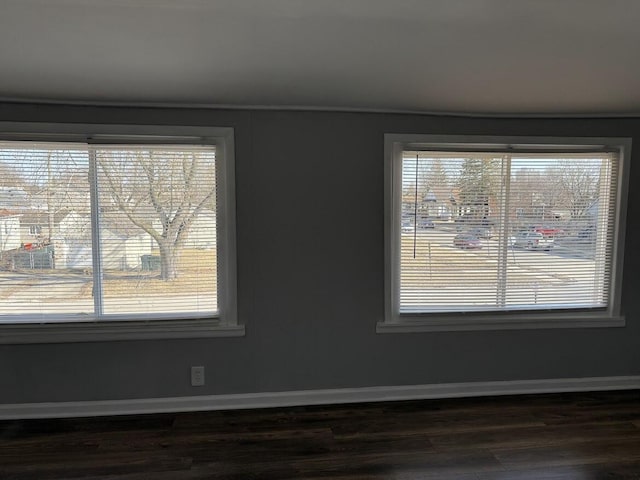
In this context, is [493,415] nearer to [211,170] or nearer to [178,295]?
[178,295]

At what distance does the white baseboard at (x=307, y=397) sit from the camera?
257 cm

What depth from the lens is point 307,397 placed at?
2.75 meters

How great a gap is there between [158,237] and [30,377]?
1177 millimetres

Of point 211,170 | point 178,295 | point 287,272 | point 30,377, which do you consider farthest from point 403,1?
point 30,377

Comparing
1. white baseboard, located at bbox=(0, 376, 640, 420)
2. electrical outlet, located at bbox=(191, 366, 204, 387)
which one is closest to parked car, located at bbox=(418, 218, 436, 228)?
white baseboard, located at bbox=(0, 376, 640, 420)

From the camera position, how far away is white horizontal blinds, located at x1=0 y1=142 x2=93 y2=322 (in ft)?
8.04

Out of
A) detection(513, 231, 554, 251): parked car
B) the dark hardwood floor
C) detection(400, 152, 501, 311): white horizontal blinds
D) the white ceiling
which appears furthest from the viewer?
detection(513, 231, 554, 251): parked car

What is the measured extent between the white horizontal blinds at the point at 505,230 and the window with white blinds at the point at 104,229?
4.42 feet

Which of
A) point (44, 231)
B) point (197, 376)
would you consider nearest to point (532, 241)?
point (197, 376)

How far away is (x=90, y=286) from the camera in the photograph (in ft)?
8.40

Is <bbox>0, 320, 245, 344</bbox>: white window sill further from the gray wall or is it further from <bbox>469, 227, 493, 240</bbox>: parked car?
<bbox>469, 227, 493, 240</bbox>: parked car

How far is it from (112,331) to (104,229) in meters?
0.64

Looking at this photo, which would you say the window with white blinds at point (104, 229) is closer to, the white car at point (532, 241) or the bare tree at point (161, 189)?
the bare tree at point (161, 189)

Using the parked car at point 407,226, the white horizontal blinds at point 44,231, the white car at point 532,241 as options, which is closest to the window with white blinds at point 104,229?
the white horizontal blinds at point 44,231
